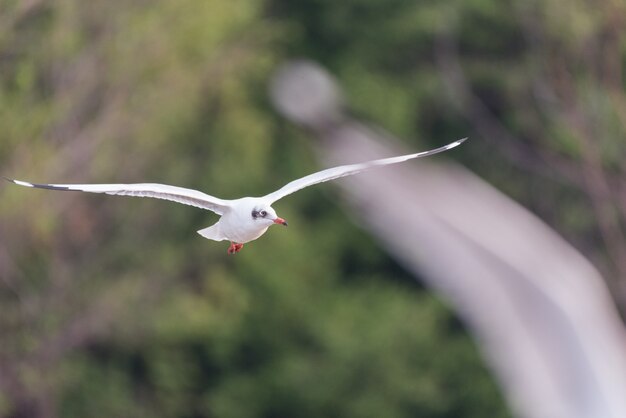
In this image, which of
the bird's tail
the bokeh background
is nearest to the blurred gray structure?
the bokeh background

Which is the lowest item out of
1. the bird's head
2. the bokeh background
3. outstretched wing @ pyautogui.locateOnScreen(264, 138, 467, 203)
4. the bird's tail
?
the bird's head

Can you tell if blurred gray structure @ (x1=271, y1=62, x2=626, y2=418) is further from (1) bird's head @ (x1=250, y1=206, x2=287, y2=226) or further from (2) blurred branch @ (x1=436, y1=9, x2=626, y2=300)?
(1) bird's head @ (x1=250, y1=206, x2=287, y2=226)

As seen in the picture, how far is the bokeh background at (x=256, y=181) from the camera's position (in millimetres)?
16203

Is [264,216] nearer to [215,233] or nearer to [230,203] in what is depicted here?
[230,203]

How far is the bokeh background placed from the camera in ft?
53.2

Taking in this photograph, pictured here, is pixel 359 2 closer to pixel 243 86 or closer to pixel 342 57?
pixel 342 57

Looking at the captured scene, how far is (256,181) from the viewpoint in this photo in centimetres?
2011

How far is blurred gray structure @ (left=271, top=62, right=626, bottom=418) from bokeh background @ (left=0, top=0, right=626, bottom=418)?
19.2 inches

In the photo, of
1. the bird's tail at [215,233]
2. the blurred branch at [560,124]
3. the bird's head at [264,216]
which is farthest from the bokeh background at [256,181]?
the bird's head at [264,216]

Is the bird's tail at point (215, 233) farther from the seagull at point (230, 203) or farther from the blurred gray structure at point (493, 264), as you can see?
the blurred gray structure at point (493, 264)

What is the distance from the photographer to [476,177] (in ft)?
73.2

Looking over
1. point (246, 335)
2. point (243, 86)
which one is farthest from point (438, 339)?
point (243, 86)

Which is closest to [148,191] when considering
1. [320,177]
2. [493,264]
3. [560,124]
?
[320,177]

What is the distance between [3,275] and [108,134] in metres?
1.75
